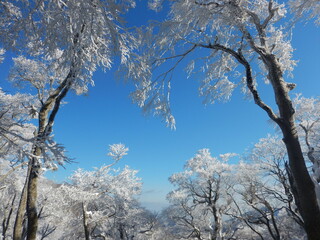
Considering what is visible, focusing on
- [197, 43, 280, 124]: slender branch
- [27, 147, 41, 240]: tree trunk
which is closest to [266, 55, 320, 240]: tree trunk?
[197, 43, 280, 124]: slender branch

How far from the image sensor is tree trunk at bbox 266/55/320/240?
11.3 ft

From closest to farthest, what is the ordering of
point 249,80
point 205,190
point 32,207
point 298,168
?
1. point 298,168
2. point 249,80
3. point 32,207
4. point 205,190

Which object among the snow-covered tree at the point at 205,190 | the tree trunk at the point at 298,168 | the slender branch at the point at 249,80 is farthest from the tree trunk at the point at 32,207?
the snow-covered tree at the point at 205,190

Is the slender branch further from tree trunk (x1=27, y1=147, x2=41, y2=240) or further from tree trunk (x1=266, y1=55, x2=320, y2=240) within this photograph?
tree trunk (x1=27, y1=147, x2=41, y2=240)

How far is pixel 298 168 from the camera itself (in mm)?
3631

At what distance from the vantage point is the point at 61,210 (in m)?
13.8

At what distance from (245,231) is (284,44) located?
108ft

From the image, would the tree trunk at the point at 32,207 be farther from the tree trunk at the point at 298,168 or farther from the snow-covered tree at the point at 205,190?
the snow-covered tree at the point at 205,190

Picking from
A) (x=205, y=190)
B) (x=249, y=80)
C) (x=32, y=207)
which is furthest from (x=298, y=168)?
(x=205, y=190)

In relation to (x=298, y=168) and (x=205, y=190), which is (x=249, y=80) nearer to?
(x=298, y=168)

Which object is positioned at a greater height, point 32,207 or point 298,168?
point 298,168

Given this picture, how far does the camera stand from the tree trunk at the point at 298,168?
3449mm

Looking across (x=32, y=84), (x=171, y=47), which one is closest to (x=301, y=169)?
(x=171, y=47)

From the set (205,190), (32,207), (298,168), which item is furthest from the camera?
(205,190)
